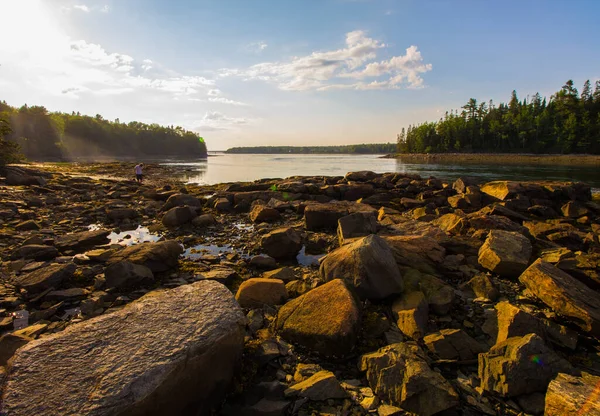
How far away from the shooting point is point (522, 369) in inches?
150

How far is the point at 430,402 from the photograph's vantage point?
3.60m

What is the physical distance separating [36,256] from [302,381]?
29.9 ft

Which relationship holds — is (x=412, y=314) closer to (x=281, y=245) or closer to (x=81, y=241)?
(x=281, y=245)

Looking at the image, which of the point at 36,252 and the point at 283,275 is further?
the point at 36,252

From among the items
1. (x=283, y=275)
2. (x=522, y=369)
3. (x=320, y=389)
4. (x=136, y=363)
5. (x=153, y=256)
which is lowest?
(x=320, y=389)

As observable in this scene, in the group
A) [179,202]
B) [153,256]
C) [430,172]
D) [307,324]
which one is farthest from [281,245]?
[430,172]

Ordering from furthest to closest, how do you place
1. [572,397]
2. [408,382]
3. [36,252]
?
[36,252] → [408,382] → [572,397]

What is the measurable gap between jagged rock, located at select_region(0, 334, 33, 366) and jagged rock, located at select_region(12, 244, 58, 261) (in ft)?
17.0

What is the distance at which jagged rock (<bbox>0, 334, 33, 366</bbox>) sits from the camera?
4.45 m

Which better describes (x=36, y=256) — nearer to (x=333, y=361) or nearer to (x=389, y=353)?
(x=333, y=361)

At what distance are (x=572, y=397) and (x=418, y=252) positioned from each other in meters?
4.83

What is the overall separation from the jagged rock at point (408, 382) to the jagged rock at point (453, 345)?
407 mm

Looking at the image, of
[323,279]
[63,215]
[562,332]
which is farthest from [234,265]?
[63,215]

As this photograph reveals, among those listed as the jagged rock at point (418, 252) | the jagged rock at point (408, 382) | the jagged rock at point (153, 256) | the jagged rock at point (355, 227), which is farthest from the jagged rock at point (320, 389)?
the jagged rock at point (355, 227)
